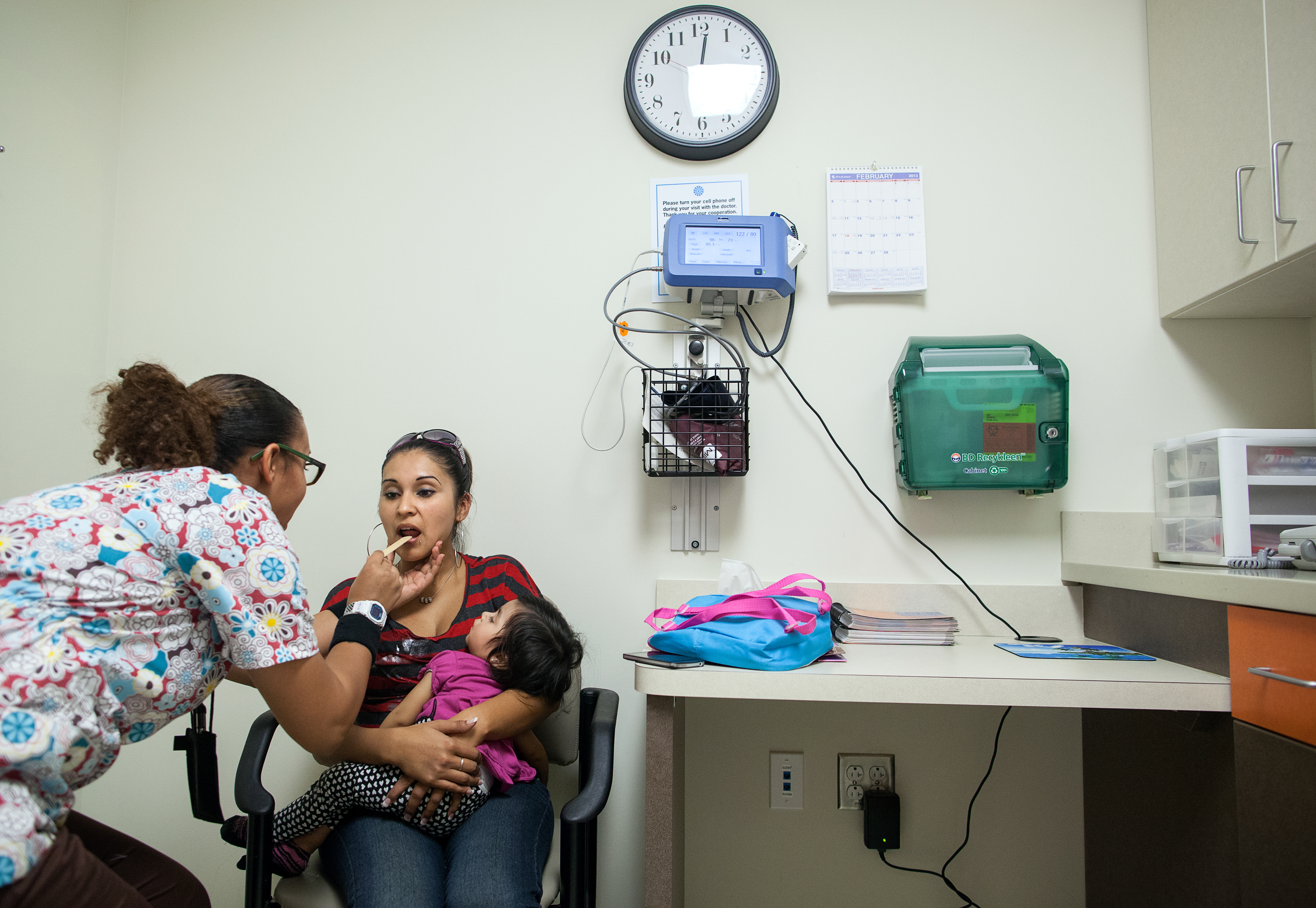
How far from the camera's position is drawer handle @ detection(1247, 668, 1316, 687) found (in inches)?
41.2

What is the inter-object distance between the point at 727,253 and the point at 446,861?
1306 mm

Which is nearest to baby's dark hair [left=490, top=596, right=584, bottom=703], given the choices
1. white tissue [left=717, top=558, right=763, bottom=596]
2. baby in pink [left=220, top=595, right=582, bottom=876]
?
baby in pink [left=220, top=595, right=582, bottom=876]

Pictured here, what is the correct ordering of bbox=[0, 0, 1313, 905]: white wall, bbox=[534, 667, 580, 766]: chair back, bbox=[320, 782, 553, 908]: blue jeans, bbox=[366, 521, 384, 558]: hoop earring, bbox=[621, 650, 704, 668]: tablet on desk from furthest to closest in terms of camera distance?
bbox=[366, 521, 384, 558]: hoop earring, bbox=[0, 0, 1313, 905]: white wall, bbox=[534, 667, 580, 766]: chair back, bbox=[621, 650, 704, 668]: tablet on desk, bbox=[320, 782, 553, 908]: blue jeans

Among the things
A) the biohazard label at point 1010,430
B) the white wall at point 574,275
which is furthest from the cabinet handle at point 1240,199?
the biohazard label at point 1010,430

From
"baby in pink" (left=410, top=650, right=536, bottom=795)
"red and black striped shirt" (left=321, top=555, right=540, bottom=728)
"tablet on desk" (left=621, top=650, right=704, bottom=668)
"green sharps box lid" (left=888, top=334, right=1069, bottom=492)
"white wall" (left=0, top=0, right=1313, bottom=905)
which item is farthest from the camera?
"white wall" (left=0, top=0, right=1313, bottom=905)

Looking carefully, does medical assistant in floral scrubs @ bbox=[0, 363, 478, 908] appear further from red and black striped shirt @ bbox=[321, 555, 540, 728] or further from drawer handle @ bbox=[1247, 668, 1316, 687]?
drawer handle @ bbox=[1247, 668, 1316, 687]

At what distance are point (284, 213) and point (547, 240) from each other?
27.9 inches

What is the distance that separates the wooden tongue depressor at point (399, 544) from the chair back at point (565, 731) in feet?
1.40

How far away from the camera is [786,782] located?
1.79m

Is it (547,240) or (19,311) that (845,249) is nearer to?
(547,240)

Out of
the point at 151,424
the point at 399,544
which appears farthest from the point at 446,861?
the point at 151,424

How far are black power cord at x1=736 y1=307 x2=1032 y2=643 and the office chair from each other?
0.82 m

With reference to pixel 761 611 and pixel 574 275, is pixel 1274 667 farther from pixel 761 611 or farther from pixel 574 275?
pixel 574 275

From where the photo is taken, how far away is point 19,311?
184cm
